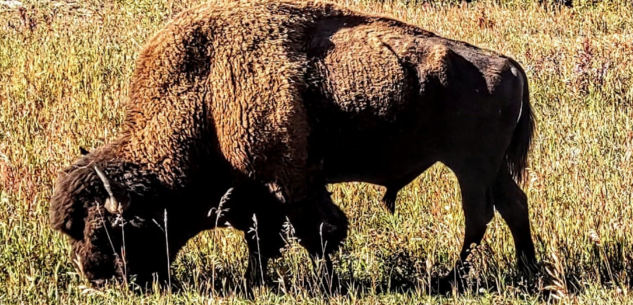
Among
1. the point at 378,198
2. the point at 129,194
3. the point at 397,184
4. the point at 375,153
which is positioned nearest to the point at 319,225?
the point at 375,153

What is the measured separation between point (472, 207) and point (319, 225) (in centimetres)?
94

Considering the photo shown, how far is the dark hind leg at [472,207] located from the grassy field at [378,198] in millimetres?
126

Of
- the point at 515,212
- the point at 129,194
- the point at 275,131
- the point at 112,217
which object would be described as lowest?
the point at 515,212

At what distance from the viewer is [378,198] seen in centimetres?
648

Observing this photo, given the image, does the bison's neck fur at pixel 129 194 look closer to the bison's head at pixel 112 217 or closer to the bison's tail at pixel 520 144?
the bison's head at pixel 112 217

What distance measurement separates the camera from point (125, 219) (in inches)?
189

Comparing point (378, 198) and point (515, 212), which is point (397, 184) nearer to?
point (515, 212)

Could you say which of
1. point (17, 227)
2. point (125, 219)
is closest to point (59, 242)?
point (17, 227)

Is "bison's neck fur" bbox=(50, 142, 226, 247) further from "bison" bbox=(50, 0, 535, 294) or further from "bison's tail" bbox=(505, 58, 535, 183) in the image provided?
"bison's tail" bbox=(505, 58, 535, 183)

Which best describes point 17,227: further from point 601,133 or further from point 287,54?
point 601,133

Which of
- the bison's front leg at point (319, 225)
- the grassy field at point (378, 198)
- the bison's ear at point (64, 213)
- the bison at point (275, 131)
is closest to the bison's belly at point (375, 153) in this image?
the bison at point (275, 131)

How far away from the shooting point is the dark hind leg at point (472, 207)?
517 centimetres

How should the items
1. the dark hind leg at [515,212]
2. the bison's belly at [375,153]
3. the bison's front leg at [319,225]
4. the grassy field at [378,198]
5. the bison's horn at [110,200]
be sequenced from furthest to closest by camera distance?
the dark hind leg at [515,212] → the bison's belly at [375,153] → the bison's front leg at [319,225] → the grassy field at [378,198] → the bison's horn at [110,200]

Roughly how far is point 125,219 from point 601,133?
4427 mm
